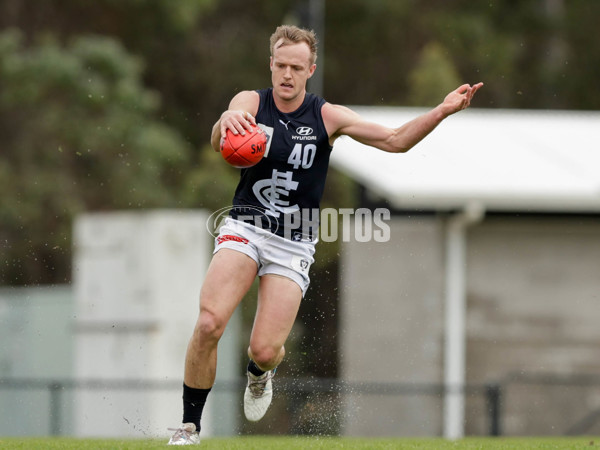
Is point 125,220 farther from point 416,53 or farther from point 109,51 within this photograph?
point 416,53

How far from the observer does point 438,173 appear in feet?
46.8

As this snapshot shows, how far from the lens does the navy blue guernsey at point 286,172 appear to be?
7.02 m

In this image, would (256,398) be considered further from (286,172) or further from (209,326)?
(286,172)

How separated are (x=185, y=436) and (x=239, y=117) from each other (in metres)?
1.96

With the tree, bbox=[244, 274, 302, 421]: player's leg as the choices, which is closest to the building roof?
bbox=[244, 274, 302, 421]: player's leg

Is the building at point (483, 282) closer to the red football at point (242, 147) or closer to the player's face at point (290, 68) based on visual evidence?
the player's face at point (290, 68)

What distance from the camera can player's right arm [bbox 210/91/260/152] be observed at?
6.59 meters

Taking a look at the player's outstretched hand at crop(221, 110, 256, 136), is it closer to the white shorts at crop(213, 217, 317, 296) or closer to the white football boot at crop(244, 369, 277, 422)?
the white shorts at crop(213, 217, 317, 296)

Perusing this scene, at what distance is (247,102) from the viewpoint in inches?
278

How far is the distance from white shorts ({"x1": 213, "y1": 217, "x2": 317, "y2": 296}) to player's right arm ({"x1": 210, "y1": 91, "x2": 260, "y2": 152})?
0.55 m

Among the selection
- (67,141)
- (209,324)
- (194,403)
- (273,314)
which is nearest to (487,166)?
(273,314)

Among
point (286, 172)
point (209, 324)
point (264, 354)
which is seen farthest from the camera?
point (264, 354)

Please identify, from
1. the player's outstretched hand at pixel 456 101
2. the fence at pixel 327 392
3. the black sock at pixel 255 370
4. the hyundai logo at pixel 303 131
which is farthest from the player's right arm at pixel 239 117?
the fence at pixel 327 392

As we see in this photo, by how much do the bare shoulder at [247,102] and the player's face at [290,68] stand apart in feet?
0.52
